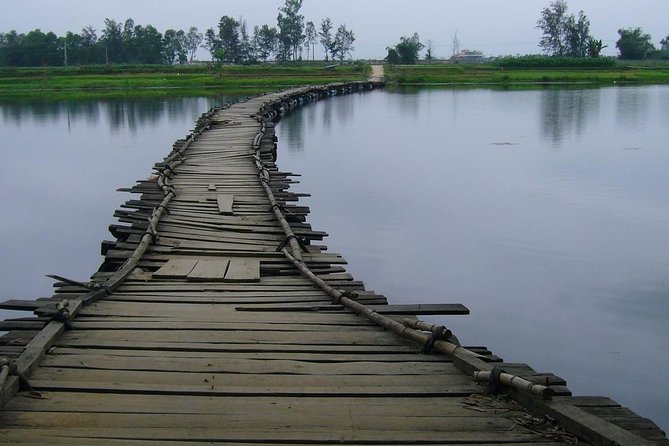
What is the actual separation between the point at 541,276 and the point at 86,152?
16363mm

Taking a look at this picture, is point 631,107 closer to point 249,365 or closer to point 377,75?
point 377,75

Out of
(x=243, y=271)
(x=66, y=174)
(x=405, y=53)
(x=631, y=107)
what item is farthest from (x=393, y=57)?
(x=243, y=271)

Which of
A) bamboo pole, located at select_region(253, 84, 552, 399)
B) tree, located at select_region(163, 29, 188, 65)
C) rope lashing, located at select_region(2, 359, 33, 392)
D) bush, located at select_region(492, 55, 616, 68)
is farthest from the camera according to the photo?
tree, located at select_region(163, 29, 188, 65)

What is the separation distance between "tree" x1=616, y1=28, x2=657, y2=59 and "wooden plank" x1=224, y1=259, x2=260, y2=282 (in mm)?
82477

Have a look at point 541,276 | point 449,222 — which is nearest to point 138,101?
point 449,222

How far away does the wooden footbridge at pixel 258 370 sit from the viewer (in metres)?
3.40

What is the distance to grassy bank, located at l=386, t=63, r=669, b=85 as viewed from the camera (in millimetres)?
56281

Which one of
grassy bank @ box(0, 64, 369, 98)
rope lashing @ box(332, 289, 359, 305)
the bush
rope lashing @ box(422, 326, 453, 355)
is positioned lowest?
rope lashing @ box(332, 289, 359, 305)

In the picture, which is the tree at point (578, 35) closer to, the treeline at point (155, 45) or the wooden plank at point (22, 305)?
the treeline at point (155, 45)

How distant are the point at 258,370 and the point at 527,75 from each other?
5873cm

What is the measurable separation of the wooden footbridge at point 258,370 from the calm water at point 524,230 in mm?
2262

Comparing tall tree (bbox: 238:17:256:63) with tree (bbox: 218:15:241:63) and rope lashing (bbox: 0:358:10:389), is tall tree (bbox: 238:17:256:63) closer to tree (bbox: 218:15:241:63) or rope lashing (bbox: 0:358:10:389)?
tree (bbox: 218:15:241:63)

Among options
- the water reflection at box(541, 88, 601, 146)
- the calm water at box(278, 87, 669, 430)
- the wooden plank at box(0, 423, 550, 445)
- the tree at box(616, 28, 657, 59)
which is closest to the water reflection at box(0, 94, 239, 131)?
the calm water at box(278, 87, 669, 430)

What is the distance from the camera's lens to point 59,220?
43.2 ft
